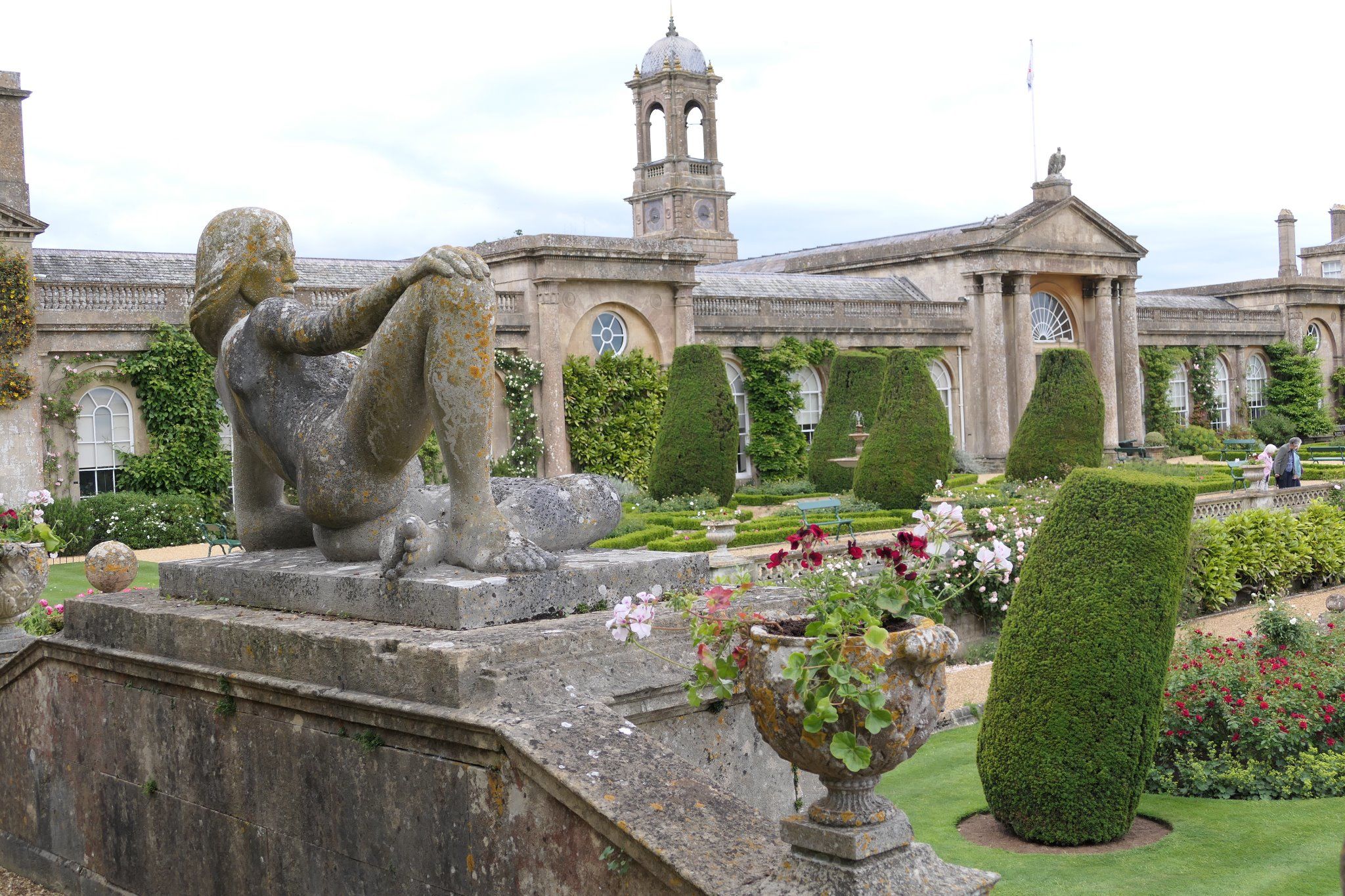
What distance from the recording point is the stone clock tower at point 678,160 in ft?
157

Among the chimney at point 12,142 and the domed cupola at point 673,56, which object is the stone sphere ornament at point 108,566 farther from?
the domed cupola at point 673,56

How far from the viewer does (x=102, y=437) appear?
19.9 meters

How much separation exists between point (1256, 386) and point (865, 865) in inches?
1501

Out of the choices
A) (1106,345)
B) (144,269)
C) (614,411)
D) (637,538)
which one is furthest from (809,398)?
(144,269)

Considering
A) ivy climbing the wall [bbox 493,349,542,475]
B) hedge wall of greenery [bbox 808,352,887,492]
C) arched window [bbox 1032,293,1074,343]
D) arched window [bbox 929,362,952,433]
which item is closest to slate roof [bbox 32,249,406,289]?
ivy climbing the wall [bbox 493,349,542,475]

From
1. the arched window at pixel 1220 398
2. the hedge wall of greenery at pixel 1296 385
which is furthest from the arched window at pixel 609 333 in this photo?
the hedge wall of greenery at pixel 1296 385

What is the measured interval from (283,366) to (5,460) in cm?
1706

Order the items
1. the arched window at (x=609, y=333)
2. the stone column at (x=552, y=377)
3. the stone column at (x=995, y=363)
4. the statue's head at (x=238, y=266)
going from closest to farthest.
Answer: the statue's head at (x=238, y=266), the stone column at (x=552, y=377), the arched window at (x=609, y=333), the stone column at (x=995, y=363)

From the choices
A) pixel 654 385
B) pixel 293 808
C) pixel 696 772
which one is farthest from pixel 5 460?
pixel 696 772

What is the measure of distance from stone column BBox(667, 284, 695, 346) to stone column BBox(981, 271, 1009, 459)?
349 inches

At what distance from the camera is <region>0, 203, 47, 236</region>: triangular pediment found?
19750 millimetres

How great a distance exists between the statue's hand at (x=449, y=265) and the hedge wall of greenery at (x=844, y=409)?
1887 centimetres

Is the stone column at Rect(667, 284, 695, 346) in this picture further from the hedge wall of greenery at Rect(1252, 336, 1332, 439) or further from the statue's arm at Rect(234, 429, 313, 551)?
the hedge wall of greenery at Rect(1252, 336, 1332, 439)

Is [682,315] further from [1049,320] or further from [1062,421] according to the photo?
[1049,320]
